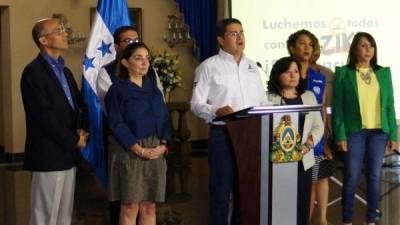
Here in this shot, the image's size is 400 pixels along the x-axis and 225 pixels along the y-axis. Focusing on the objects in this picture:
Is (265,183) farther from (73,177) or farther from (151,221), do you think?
(73,177)

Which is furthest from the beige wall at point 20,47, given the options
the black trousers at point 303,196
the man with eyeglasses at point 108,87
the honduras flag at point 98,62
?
the black trousers at point 303,196

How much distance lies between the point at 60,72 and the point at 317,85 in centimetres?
165

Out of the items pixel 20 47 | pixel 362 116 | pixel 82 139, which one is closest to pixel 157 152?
pixel 82 139

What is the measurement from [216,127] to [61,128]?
868 mm

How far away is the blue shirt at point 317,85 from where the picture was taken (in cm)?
415

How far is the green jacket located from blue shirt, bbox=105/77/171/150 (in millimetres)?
1368

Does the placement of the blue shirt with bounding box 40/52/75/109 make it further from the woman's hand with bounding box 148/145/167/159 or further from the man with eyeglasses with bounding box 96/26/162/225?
the woman's hand with bounding box 148/145/167/159

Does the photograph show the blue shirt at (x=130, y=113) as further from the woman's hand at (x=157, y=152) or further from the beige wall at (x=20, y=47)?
the beige wall at (x=20, y=47)

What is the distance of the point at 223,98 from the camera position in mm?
3703

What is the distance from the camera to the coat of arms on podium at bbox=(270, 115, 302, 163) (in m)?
3.20

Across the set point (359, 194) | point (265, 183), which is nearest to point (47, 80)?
point (265, 183)

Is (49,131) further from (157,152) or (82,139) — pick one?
(157,152)

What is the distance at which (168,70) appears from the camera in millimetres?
7875

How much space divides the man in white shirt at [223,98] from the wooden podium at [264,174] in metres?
0.38
